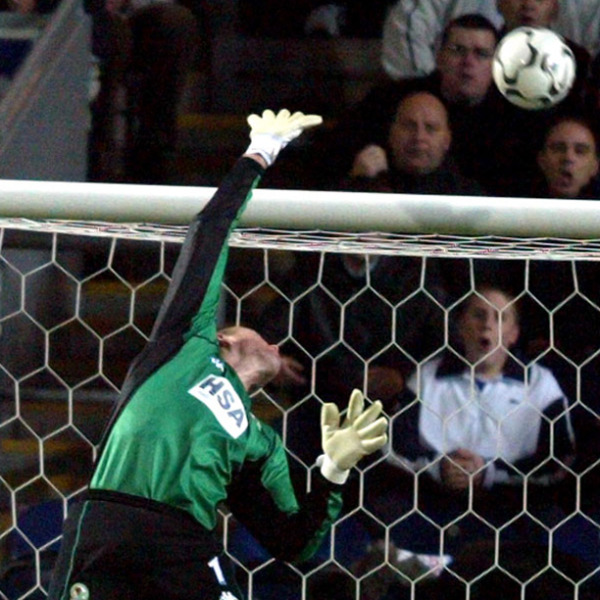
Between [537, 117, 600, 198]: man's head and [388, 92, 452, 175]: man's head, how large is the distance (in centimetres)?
29

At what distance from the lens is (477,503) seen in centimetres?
369

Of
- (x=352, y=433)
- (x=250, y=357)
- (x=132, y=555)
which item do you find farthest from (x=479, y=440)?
(x=132, y=555)

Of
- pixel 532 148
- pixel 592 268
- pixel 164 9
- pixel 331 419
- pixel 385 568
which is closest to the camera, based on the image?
pixel 331 419

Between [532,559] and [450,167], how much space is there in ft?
3.58

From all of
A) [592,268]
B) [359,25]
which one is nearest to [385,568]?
[592,268]

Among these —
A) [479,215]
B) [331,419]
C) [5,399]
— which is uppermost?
[479,215]

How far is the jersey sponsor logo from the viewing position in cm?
262

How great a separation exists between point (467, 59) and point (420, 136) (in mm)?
332

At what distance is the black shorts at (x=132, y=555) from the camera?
2502 mm

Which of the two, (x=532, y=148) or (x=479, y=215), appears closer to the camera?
(x=479, y=215)

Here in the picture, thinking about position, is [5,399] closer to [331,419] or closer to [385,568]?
[385,568]

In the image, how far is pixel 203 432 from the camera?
259 centimetres

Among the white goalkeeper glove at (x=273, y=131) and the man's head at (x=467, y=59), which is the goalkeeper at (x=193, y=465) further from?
the man's head at (x=467, y=59)

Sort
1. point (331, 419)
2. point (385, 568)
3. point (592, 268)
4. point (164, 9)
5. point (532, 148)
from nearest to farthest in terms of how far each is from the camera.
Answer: point (331, 419), point (385, 568), point (592, 268), point (532, 148), point (164, 9)
